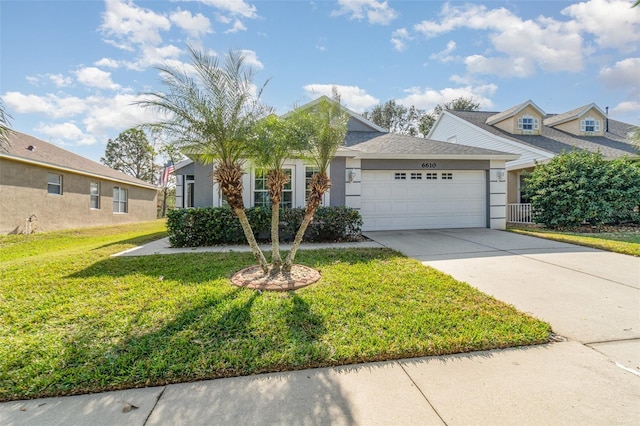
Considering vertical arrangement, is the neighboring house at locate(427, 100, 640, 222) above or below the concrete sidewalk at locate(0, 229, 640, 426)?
above

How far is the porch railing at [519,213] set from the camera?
13.8 metres

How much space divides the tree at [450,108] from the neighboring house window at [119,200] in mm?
28469

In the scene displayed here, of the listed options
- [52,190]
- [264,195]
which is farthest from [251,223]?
[52,190]

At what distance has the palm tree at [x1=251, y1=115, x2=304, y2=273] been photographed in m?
4.75

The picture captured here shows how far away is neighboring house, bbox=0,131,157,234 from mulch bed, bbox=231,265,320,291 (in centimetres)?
1001

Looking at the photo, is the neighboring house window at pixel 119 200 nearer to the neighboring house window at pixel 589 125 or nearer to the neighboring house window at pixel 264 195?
the neighboring house window at pixel 264 195

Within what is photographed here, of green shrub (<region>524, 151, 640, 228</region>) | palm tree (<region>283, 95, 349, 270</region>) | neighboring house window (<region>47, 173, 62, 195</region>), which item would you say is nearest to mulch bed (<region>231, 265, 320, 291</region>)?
palm tree (<region>283, 95, 349, 270</region>)

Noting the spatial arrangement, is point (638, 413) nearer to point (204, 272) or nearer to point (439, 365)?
point (439, 365)

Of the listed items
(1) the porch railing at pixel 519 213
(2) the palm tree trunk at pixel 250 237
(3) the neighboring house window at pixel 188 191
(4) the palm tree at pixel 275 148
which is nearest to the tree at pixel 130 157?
(3) the neighboring house window at pixel 188 191

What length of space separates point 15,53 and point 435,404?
13.4 m

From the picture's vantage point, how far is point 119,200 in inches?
728

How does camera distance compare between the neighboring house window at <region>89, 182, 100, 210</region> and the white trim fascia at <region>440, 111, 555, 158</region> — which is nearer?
the white trim fascia at <region>440, 111, 555, 158</region>

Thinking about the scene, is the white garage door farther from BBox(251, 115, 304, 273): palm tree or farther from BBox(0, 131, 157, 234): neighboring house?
BBox(0, 131, 157, 234): neighboring house

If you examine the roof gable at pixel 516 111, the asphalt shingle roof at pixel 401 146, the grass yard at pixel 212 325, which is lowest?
the grass yard at pixel 212 325
